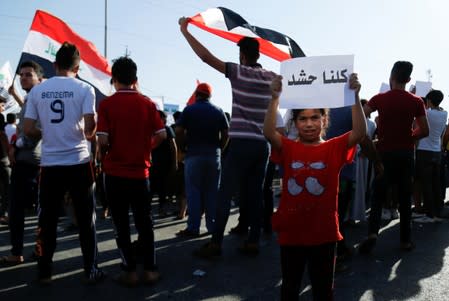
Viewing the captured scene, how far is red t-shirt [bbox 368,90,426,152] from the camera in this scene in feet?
15.2

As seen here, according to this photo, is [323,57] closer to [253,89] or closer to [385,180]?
[253,89]

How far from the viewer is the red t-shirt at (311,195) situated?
8.04 ft

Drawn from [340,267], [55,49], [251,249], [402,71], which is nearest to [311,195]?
[340,267]

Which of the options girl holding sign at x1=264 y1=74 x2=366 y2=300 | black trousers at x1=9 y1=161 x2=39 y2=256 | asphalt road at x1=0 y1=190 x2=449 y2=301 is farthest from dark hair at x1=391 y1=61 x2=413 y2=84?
black trousers at x1=9 y1=161 x2=39 y2=256

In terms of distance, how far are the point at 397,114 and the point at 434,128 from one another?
7.79 feet

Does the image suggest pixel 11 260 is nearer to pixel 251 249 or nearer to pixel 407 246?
pixel 251 249

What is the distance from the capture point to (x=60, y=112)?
3557 millimetres

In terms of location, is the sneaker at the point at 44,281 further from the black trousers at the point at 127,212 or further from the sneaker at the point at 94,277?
the black trousers at the point at 127,212

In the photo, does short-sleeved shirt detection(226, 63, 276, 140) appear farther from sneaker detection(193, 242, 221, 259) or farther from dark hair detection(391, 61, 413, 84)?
dark hair detection(391, 61, 413, 84)

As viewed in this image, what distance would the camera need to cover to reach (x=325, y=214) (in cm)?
247

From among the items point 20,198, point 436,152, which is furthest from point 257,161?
point 436,152

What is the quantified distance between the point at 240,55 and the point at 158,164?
3.27 meters

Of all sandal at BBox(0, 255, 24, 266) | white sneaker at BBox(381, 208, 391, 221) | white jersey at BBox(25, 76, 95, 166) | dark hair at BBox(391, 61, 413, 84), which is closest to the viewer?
white jersey at BBox(25, 76, 95, 166)

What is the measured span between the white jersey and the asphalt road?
3.46 feet
